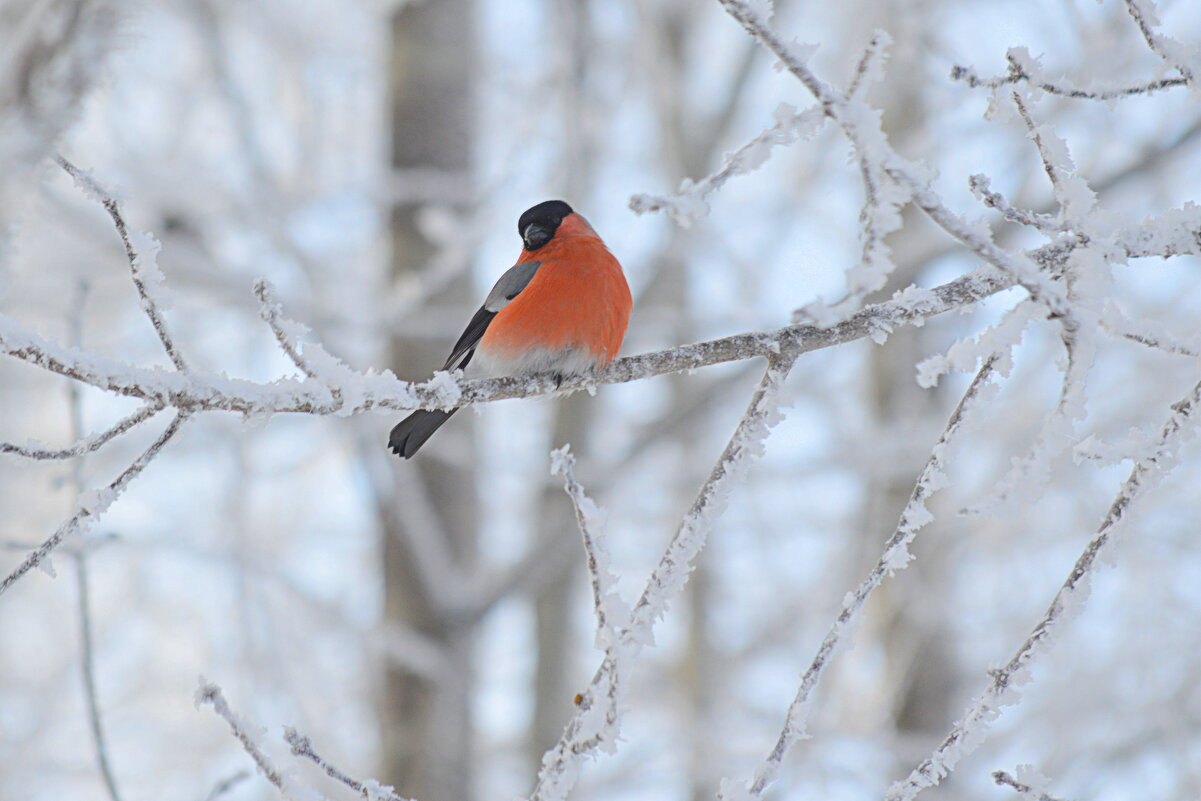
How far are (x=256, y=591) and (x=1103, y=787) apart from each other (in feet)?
13.3

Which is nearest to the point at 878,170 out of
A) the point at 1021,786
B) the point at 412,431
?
the point at 1021,786

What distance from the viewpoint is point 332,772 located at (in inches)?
55.9

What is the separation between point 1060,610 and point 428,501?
145 inches

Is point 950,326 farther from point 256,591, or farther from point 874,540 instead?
point 256,591

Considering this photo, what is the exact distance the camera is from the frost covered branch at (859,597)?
1389 millimetres

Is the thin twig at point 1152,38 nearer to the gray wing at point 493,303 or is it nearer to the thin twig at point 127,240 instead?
the thin twig at point 127,240

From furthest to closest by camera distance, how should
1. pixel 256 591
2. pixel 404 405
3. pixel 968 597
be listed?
1. pixel 968 597
2. pixel 256 591
3. pixel 404 405

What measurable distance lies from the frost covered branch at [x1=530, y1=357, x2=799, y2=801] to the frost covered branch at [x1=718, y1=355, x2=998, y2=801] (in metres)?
0.19

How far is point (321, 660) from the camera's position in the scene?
7.40m

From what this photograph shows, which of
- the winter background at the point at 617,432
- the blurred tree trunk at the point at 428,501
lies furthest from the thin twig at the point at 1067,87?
the blurred tree trunk at the point at 428,501

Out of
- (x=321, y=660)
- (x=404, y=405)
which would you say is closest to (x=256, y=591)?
(x=321, y=660)

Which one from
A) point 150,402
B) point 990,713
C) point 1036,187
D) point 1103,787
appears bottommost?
point 990,713

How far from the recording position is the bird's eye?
3.39 metres

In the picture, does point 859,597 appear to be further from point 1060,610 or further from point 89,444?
point 89,444
